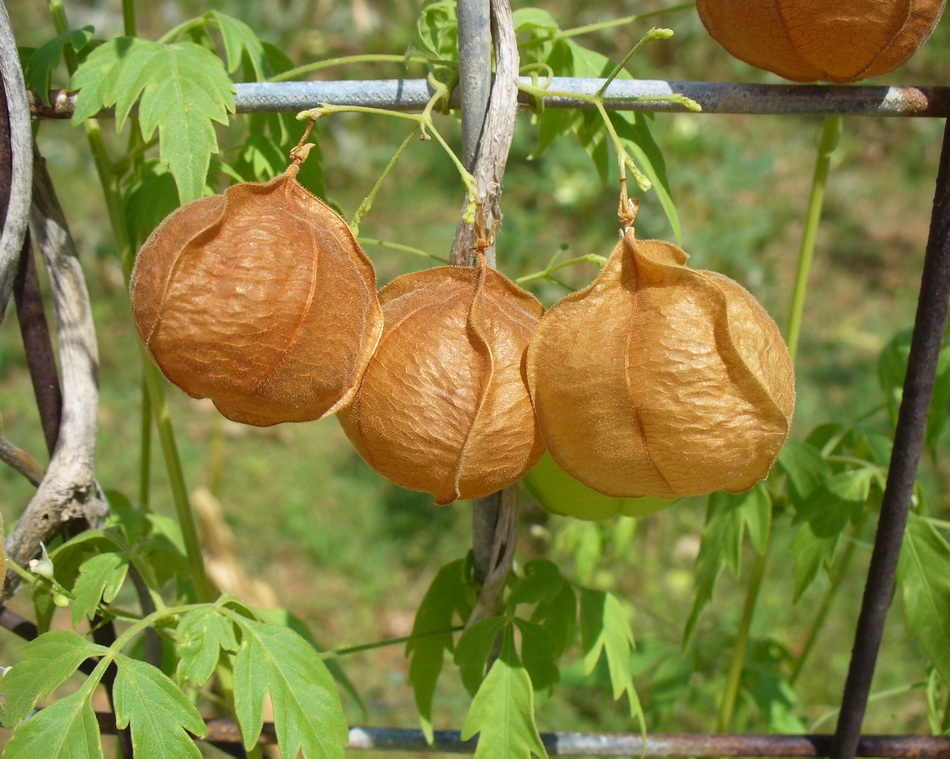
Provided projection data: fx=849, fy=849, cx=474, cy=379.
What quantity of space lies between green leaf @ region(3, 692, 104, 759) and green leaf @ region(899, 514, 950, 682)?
969mm

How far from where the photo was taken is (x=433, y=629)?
3.96ft

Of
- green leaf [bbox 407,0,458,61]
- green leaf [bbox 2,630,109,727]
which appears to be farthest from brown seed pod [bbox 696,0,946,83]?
green leaf [bbox 2,630,109,727]

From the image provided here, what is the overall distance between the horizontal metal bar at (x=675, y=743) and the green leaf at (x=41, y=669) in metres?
0.31

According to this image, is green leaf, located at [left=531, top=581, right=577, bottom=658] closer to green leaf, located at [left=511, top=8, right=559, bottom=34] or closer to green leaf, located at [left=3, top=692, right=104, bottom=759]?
green leaf, located at [left=3, top=692, right=104, bottom=759]

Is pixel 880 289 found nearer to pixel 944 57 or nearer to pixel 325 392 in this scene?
pixel 944 57

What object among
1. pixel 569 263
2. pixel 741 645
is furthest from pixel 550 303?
pixel 569 263

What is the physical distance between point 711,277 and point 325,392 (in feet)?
1.27

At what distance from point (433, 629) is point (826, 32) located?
891mm

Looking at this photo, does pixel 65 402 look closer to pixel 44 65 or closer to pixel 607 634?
pixel 44 65

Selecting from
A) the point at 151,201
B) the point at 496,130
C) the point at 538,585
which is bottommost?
the point at 538,585

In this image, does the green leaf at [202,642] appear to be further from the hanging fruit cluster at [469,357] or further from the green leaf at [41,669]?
the hanging fruit cluster at [469,357]

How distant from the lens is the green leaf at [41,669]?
84 centimetres

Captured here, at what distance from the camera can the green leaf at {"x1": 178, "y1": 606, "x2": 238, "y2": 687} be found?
0.88m

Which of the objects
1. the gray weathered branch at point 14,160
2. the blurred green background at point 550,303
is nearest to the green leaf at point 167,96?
the gray weathered branch at point 14,160
